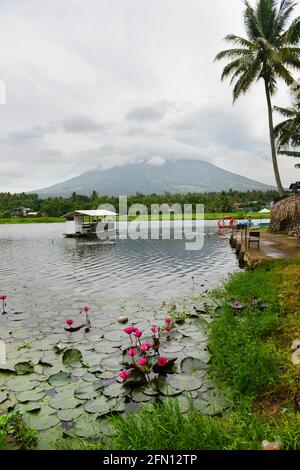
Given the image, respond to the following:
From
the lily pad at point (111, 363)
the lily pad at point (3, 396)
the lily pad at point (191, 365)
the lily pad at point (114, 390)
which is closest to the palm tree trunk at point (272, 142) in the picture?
the lily pad at point (191, 365)

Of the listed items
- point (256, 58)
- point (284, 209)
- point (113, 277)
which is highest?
point (256, 58)

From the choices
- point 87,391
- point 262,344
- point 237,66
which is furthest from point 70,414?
point 237,66

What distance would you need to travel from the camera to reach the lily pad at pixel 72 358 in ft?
15.3

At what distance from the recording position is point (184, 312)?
23.3ft

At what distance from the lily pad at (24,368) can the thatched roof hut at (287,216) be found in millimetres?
14409

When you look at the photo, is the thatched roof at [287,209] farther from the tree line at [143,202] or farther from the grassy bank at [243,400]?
the tree line at [143,202]

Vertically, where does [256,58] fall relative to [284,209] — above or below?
above

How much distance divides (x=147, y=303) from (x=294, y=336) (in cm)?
438

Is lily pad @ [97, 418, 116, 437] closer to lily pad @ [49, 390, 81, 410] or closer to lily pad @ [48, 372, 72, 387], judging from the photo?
lily pad @ [49, 390, 81, 410]

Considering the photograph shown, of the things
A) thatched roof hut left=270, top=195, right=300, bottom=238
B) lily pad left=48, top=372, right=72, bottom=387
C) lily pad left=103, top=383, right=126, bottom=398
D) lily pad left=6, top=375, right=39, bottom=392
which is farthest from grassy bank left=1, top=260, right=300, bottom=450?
thatched roof hut left=270, top=195, right=300, bottom=238

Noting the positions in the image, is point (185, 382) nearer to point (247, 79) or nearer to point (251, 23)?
point (247, 79)
